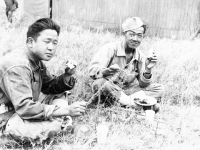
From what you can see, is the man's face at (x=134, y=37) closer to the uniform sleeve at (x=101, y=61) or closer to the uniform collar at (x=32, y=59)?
the uniform sleeve at (x=101, y=61)

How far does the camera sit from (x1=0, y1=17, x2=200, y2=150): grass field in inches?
105

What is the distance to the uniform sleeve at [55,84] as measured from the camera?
2939mm

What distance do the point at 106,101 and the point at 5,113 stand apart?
150cm

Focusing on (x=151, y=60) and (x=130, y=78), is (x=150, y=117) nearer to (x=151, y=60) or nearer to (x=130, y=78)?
(x=151, y=60)

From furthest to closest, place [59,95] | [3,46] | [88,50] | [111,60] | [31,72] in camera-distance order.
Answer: [88,50], [3,46], [111,60], [59,95], [31,72]

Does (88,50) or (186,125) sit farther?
(88,50)

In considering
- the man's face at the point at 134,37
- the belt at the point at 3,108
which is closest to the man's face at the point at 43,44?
the belt at the point at 3,108

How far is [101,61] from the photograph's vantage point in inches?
143

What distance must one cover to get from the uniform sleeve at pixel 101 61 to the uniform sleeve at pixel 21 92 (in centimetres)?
124

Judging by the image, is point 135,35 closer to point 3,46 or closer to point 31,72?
point 31,72

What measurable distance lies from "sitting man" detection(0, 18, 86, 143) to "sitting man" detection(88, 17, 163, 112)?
2.46 feet

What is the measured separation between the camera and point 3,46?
460 centimetres

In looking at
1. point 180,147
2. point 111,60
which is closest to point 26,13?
point 111,60

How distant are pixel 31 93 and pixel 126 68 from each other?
1747 mm
